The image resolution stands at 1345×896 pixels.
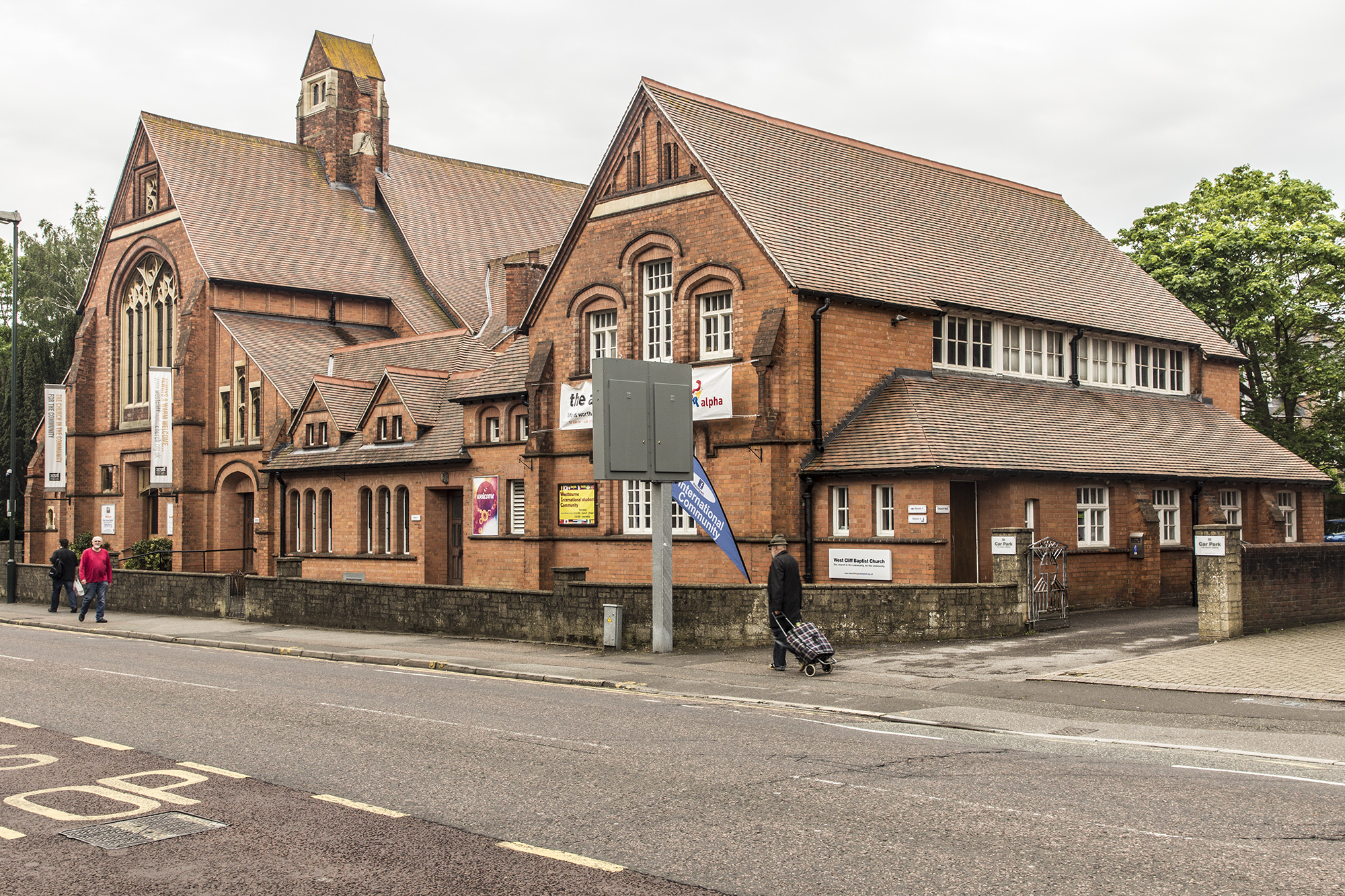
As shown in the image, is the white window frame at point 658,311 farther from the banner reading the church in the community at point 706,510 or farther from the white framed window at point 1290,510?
the white framed window at point 1290,510

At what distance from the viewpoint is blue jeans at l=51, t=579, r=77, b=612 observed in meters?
31.9

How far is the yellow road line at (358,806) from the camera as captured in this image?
8.18 m

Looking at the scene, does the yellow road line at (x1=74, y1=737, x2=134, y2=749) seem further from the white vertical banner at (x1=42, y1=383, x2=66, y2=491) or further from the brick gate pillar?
the white vertical banner at (x1=42, y1=383, x2=66, y2=491)

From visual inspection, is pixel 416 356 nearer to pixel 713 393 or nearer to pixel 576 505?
pixel 576 505

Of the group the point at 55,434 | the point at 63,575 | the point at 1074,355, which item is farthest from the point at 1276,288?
the point at 55,434

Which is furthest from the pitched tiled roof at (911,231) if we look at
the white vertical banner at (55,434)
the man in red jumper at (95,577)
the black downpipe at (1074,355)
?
the white vertical banner at (55,434)

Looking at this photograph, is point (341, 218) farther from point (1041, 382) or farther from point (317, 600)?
point (1041, 382)

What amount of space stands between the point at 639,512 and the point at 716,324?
4.63 meters

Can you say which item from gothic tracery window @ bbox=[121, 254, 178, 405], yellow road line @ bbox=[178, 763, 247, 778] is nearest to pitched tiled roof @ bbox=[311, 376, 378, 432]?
gothic tracery window @ bbox=[121, 254, 178, 405]

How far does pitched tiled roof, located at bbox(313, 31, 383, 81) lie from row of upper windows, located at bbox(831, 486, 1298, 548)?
3451 cm

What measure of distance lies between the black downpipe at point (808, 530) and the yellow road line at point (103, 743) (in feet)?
53.2

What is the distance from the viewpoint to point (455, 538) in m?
34.8

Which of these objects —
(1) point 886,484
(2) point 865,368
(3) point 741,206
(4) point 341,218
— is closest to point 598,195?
(3) point 741,206

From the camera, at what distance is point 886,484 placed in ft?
80.9
